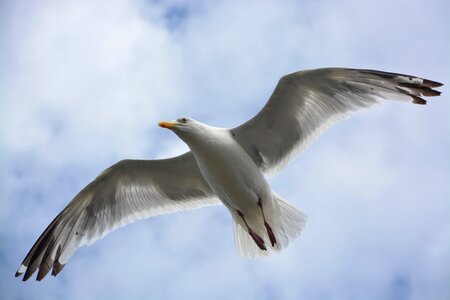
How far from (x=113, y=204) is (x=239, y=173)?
1.77 metres

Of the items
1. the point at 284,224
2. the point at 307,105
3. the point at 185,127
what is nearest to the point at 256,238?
the point at 284,224

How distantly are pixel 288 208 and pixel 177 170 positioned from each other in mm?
1280

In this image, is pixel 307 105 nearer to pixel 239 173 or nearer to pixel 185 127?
pixel 239 173

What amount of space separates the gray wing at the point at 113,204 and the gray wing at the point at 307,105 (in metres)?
0.80

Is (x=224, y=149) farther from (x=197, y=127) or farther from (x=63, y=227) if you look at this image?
(x=63, y=227)

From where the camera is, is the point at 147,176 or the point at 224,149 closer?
the point at 224,149

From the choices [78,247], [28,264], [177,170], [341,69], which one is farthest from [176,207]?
[341,69]

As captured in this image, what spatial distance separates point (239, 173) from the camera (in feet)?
22.3

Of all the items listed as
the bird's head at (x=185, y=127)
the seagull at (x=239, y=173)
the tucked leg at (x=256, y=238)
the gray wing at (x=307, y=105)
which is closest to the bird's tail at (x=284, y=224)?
the seagull at (x=239, y=173)

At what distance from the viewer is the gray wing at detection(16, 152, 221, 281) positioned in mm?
7648

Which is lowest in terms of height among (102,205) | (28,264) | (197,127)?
(28,264)

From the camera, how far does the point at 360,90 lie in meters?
7.10

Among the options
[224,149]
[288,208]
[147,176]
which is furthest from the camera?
[147,176]

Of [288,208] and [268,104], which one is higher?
[268,104]
